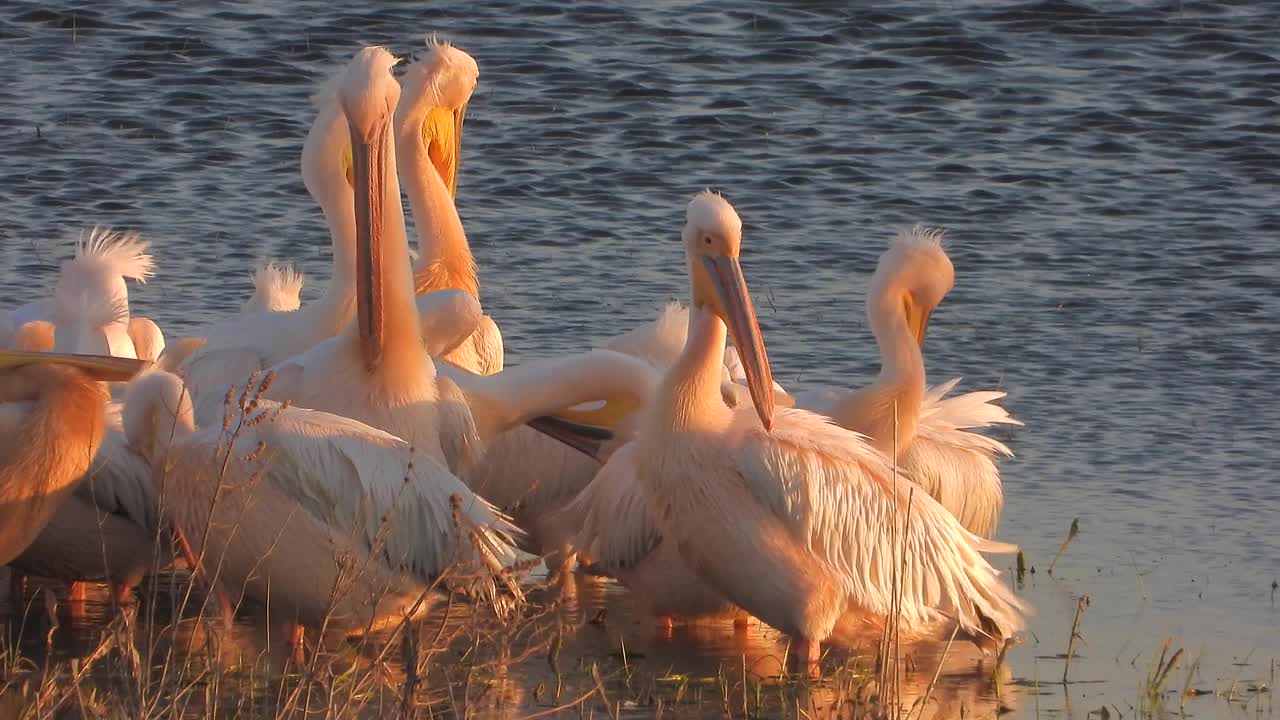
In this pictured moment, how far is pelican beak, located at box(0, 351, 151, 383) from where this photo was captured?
4805mm

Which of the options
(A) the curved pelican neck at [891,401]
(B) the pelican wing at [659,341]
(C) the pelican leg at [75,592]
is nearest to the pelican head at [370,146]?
(C) the pelican leg at [75,592]

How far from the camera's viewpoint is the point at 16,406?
4.96m

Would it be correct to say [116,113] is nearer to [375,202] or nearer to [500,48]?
[500,48]

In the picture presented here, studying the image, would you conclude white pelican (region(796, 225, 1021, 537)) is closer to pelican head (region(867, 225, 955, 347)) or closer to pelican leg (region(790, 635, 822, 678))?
pelican head (region(867, 225, 955, 347))

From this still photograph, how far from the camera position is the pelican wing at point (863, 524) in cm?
558

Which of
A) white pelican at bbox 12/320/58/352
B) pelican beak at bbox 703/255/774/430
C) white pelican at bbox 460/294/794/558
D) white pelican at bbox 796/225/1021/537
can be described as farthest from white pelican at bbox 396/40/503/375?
pelican beak at bbox 703/255/774/430

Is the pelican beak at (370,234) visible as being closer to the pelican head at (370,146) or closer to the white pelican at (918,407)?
the pelican head at (370,146)

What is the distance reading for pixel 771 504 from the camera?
5582 mm

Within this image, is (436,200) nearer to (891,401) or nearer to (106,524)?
(891,401)

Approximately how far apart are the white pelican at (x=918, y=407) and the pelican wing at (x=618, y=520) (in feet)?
2.70

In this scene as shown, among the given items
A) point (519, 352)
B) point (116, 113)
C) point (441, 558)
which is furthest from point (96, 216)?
point (441, 558)

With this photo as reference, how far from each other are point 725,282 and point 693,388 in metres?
0.30

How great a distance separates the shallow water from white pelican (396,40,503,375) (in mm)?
1160

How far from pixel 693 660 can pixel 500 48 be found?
8.53 m
